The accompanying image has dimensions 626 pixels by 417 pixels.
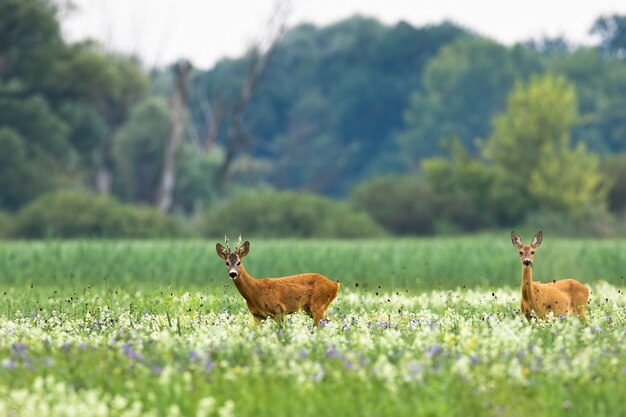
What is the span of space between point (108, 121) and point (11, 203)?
12.3 m

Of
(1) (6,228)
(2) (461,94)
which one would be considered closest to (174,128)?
(1) (6,228)

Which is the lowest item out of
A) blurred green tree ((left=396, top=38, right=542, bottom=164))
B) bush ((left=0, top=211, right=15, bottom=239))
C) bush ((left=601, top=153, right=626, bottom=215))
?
bush ((left=0, top=211, right=15, bottom=239))

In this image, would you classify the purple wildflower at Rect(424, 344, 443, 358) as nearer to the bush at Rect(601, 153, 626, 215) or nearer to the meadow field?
the meadow field

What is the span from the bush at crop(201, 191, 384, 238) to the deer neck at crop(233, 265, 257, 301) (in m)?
34.9

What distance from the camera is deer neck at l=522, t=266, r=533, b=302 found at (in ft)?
40.3

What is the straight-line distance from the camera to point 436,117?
296 ft

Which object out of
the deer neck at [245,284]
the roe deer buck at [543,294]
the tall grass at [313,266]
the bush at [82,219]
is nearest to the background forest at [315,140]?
the bush at [82,219]

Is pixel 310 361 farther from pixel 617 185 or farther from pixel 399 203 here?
pixel 617 185

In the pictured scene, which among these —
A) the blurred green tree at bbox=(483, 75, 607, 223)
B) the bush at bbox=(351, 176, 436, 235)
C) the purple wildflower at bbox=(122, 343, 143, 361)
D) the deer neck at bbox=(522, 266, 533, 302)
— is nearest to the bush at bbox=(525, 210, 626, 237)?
the blurred green tree at bbox=(483, 75, 607, 223)

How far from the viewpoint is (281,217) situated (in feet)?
156

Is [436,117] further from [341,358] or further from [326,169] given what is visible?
[341,358]

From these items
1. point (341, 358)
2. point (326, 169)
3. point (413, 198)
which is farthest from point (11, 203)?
point (341, 358)

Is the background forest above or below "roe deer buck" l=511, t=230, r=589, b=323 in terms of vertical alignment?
above

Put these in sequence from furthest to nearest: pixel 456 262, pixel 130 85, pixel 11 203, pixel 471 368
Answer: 1. pixel 130 85
2. pixel 11 203
3. pixel 456 262
4. pixel 471 368
